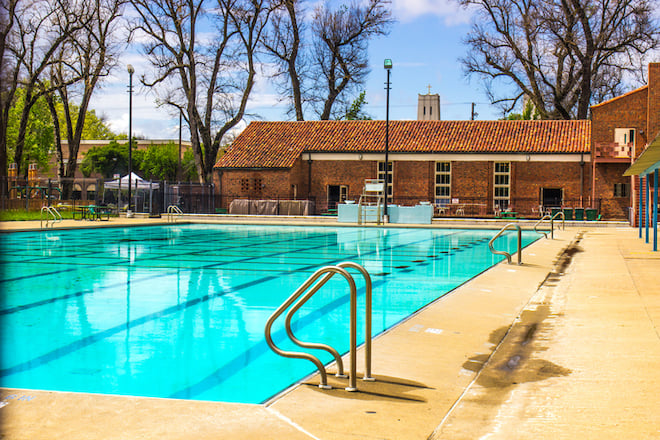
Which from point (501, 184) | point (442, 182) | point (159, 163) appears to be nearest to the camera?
point (501, 184)

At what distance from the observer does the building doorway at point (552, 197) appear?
3728cm

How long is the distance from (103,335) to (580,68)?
147ft

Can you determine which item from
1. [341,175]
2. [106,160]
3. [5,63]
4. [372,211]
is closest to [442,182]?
[341,175]

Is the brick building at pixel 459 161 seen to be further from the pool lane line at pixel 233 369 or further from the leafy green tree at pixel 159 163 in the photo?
→ the leafy green tree at pixel 159 163

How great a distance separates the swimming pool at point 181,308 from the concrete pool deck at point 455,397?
783mm

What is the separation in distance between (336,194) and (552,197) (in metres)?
13.0

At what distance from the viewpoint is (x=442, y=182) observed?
131 feet

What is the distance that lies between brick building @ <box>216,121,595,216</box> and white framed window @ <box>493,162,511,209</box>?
0.19 ft

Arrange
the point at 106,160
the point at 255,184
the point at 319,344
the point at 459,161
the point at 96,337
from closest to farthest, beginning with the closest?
the point at 319,344, the point at 96,337, the point at 459,161, the point at 255,184, the point at 106,160

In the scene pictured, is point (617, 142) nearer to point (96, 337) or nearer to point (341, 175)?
point (341, 175)

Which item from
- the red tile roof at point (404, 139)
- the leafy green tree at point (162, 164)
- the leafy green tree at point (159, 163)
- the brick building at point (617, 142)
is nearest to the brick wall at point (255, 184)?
the red tile roof at point (404, 139)

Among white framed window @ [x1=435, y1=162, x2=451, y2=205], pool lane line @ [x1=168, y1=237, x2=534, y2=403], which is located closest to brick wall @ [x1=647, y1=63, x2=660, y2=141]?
white framed window @ [x1=435, y1=162, x2=451, y2=205]

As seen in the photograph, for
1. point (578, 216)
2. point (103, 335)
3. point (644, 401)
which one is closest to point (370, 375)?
point (644, 401)

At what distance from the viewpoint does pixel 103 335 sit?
22.9 ft
